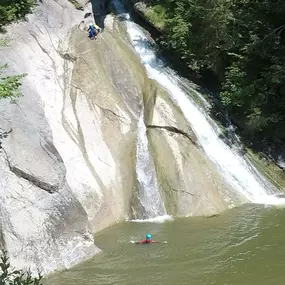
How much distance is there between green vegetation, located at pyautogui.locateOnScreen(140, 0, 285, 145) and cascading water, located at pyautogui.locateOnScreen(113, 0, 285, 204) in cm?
132

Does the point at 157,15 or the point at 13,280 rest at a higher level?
the point at 157,15

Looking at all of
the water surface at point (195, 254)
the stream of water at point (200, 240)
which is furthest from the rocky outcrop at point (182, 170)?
A: the water surface at point (195, 254)

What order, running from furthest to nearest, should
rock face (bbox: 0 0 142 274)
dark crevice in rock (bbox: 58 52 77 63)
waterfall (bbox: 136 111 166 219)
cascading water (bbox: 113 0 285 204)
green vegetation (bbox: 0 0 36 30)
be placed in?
1. dark crevice in rock (bbox: 58 52 77 63)
2. green vegetation (bbox: 0 0 36 30)
3. cascading water (bbox: 113 0 285 204)
4. waterfall (bbox: 136 111 166 219)
5. rock face (bbox: 0 0 142 274)

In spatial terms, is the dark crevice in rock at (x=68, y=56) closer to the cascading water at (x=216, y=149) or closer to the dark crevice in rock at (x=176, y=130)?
the cascading water at (x=216, y=149)

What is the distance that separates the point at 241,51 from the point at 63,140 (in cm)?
943

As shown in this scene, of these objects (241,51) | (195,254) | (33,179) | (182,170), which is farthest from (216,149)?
(33,179)

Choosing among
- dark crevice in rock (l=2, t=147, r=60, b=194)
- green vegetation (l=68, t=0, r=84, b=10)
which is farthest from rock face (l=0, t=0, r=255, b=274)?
green vegetation (l=68, t=0, r=84, b=10)

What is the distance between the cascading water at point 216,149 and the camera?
16.5 m

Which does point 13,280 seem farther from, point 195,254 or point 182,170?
point 182,170

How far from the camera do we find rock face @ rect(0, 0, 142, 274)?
1170 cm

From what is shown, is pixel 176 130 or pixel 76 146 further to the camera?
pixel 176 130

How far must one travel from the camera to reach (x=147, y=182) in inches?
606

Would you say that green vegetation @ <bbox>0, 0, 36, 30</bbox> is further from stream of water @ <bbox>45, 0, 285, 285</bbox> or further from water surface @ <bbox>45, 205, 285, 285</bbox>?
water surface @ <bbox>45, 205, 285, 285</bbox>

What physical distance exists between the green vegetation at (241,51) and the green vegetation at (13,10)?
6989 mm
